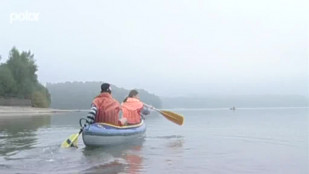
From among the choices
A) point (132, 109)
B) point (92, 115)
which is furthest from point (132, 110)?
point (92, 115)

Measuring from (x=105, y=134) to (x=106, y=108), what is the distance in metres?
0.81

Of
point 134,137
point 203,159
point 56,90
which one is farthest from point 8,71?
point 56,90

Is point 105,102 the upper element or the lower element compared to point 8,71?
lower

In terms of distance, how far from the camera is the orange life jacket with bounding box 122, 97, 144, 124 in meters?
13.8

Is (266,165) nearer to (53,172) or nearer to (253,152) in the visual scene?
(253,152)

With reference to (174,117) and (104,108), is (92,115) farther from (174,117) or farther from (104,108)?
(174,117)

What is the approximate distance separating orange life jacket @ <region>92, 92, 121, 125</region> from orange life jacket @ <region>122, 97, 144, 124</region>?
7.65 feet

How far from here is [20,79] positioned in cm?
6981

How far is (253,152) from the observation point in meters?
10.5

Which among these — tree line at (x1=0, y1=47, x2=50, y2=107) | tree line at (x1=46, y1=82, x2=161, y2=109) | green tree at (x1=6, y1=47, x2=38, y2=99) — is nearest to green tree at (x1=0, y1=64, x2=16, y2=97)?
tree line at (x1=0, y1=47, x2=50, y2=107)

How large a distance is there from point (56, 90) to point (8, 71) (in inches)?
3761

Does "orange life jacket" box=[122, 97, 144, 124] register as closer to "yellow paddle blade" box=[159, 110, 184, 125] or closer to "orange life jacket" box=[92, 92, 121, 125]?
Answer: "orange life jacket" box=[92, 92, 121, 125]

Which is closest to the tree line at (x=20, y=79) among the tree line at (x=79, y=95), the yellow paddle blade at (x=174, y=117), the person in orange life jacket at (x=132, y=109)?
the tree line at (x=79, y=95)

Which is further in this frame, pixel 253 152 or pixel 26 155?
pixel 253 152
